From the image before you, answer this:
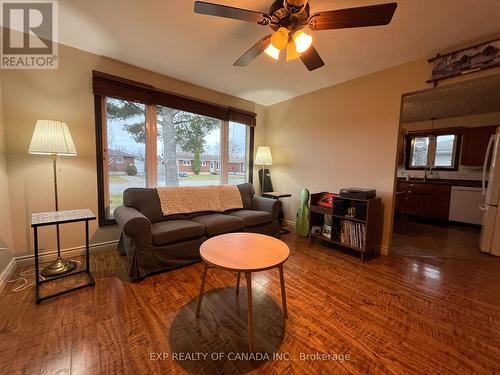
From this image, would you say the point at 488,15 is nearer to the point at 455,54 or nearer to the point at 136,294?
the point at 455,54

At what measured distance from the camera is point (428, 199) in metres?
4.45

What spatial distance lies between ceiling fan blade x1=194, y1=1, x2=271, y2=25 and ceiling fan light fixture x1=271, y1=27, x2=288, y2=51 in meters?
0.11

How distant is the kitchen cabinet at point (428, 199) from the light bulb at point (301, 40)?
13.1ft

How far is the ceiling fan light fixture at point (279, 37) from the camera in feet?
4.72

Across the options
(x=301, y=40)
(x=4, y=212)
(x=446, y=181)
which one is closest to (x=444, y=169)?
(x=446, y=181)

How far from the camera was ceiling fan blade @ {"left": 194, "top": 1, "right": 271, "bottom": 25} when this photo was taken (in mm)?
1268

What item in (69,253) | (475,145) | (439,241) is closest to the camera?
(69,253)

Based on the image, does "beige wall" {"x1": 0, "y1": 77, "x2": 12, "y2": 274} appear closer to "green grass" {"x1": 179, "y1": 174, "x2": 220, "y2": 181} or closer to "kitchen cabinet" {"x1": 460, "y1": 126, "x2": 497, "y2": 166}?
"green grass" {"x1": 179, "y1": 174, "x2": 220, "y2": 181}

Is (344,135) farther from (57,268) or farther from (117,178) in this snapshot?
(57,268)

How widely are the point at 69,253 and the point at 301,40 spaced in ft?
10.5

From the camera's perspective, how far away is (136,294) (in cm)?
177

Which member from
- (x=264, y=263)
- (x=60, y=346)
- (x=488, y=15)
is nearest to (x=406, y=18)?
(x=488, y=15)

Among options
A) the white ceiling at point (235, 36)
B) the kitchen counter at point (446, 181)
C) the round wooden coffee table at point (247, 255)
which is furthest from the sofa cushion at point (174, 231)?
the kitchen counter at point (446, 181)

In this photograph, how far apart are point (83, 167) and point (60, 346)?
1.87 m
